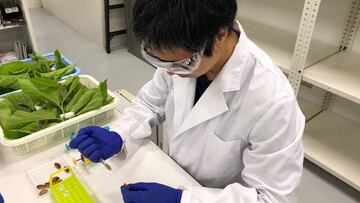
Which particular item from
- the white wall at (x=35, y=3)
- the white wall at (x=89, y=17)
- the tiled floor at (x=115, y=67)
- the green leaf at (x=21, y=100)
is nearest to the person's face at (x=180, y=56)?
the green leaf at (x=21, y=100)

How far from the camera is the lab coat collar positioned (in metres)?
0.74

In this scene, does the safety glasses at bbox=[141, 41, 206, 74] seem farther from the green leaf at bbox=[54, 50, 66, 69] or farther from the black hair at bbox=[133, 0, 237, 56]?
the green leaf at bbox=[54, 50, 66, 69]

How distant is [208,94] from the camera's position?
31.4 inches

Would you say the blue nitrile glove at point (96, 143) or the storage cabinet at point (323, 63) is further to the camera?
the storage cabinet at point (323, 63)

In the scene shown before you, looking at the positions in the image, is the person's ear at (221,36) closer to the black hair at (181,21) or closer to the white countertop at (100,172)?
the black hair at (181,21)

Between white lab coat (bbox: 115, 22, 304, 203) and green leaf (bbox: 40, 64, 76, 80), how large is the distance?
397 millimetres

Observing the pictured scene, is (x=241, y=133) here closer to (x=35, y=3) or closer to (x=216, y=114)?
(x=216, y=114)

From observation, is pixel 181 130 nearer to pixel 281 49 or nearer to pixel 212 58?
pixel 212 58

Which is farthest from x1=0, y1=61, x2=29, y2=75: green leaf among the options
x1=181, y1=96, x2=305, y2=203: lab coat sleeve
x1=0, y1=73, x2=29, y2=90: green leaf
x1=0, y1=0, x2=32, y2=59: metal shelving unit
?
x1=0, y1=0, x2=32, y2=59: metal shelving unit

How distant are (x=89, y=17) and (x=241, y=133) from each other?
2.97 meters

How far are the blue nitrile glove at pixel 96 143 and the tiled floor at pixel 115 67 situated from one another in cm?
113

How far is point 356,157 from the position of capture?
161cm

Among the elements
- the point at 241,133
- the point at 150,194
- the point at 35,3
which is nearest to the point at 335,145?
the point at 241,133

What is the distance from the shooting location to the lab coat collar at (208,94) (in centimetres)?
74
